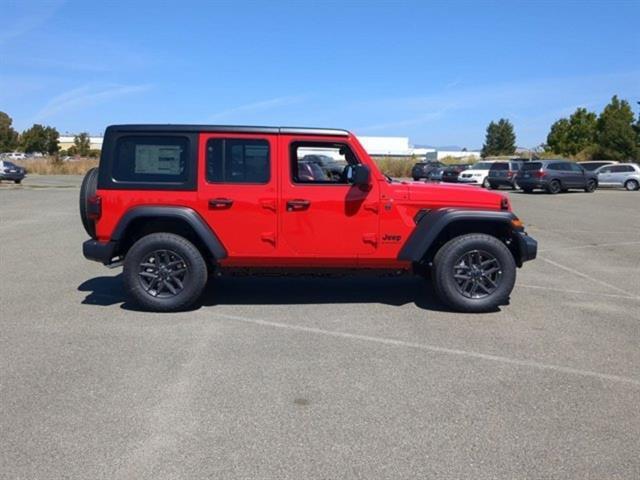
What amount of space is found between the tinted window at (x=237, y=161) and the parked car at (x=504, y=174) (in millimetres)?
29613

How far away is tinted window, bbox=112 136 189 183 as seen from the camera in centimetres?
708

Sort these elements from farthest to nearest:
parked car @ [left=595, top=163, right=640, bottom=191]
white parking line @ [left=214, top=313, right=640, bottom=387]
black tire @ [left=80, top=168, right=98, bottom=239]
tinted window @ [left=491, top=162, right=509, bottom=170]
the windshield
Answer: the windshield, parked car @ [left=595, top=163, right=640, bottom=191], tinted window @ [left=491, top=162, right=509, bottom=170], black tire @ [left=80, top=168, right=98, bottom=239], white parking line @ [left=214, top=313, right=640, bottom=387]

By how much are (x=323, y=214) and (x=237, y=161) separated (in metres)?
1.08

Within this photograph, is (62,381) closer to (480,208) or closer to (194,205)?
(194,205)

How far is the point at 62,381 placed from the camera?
4992mm

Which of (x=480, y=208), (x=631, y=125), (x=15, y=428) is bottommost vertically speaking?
(x=15, y=428)

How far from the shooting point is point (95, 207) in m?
7.05

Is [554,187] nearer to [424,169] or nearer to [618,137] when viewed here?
[424,169]

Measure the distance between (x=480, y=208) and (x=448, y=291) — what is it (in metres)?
0.97

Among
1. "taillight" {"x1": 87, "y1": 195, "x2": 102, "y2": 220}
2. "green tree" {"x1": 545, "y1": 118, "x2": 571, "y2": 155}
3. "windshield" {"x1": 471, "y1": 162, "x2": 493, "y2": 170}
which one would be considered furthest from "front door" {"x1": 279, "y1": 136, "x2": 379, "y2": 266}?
"green tree" {"x1": 545, "y1": 118, "x2": 571, "y2": 155}

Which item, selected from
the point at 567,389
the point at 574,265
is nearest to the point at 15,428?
the point at 567,389

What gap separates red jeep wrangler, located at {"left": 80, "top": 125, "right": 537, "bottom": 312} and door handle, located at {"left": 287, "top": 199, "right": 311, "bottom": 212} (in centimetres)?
1

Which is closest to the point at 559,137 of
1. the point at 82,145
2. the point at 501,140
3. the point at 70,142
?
the point at 501,140

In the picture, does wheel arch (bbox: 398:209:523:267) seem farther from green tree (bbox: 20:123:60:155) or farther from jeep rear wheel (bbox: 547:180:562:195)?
green tree (bbox: 20:123:60:155)
